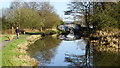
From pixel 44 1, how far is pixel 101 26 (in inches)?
827

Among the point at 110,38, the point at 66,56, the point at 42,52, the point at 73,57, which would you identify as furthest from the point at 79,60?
the point at 110,38

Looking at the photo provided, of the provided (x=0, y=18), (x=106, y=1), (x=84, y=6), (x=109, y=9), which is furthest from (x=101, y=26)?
(x=0, y=18)

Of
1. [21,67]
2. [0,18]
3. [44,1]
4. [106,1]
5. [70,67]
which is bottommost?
[70,67]

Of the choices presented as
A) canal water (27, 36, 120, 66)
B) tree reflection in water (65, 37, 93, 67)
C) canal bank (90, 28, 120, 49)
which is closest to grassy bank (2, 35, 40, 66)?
canal water (27, 36, 120, 66)

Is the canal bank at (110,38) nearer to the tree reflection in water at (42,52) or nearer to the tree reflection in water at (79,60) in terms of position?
the tree reflection in water at (79,60)

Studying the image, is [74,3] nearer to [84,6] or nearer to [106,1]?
[84,6]

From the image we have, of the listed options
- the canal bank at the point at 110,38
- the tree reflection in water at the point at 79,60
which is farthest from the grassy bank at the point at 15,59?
the canal bank at the point at 110,38

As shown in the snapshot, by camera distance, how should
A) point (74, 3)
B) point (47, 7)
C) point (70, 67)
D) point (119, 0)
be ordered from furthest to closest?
point (47, 7) < point (74, 3) < point (119, 0) < point (70, 67)

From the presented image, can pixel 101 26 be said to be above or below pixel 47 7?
below

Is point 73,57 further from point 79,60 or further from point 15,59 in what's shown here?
point 15,59

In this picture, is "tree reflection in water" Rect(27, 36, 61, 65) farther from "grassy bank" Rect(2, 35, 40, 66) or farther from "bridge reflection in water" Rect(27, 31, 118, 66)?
"grassy bank" Rect(2, 35, 40, 66)

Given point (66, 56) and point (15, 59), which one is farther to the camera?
point (66, 56)

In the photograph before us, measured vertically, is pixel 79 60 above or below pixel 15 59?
below

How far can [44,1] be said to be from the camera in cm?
3684
